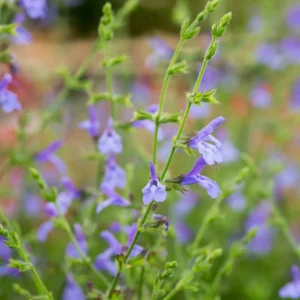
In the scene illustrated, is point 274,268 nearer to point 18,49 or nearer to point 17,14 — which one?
point 17,14

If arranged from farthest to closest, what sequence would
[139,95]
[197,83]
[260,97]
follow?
[139,95], [260,97], [197,83]

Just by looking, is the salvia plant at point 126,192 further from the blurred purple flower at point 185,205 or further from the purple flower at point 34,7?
the blurred purple flower at point 185,205

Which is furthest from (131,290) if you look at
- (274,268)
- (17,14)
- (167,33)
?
(167,33)

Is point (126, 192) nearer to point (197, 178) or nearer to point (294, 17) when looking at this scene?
point (197, 178)

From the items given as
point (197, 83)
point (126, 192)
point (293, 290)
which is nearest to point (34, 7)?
point (126, 192)

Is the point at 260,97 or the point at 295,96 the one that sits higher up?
the point at 260,97

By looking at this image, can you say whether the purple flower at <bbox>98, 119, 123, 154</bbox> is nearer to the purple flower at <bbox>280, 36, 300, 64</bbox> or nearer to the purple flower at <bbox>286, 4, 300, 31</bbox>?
the purple flower at <bbox>280, 36, 300, 64</bbox>

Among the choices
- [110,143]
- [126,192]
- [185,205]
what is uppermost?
[110,143]
